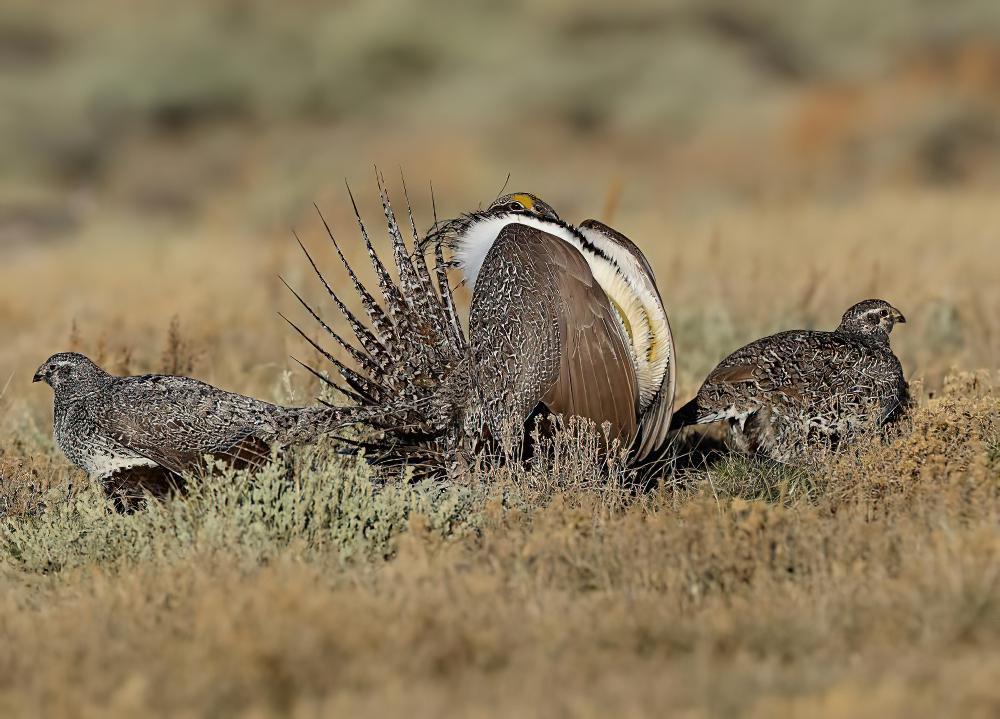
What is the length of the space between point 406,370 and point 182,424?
39.4 inches

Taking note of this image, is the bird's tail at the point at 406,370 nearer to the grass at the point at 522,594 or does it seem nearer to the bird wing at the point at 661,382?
the grass at the point at 522,594

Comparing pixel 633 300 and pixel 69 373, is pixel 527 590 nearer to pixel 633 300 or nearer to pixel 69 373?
pixel 633 300

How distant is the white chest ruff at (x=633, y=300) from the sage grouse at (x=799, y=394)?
687mm

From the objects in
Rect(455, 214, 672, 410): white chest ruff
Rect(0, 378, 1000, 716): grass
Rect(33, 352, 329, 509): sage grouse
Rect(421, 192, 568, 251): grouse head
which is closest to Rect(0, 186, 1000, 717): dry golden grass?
Rect(0, 378, 1000, 716): grass

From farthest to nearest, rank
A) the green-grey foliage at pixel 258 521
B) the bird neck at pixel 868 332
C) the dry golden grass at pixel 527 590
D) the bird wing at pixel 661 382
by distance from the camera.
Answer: the bird neck at pixel 868 332 → the bird wing at pixel 661 382 → the green-grey foliage at pixel 258 521 → the dry golden grass at pixel 527 590

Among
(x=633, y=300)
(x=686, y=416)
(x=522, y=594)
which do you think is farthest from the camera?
(x=686, y=416)

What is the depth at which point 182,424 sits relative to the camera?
5504 mm

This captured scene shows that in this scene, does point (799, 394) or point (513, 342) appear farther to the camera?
point (799, 394)

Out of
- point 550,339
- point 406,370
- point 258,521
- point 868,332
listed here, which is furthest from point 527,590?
point 868,332

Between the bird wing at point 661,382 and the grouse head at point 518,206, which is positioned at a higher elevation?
the grouse head at point 518,206

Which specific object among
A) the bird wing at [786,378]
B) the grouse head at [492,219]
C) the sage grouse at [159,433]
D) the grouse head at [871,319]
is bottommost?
the sage grouse at [159,433]

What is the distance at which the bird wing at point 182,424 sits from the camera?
545 cm

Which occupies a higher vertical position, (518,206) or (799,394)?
(518,206)

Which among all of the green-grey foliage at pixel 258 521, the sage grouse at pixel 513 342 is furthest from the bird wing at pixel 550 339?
the green-grey foliage at pixel 258 521
